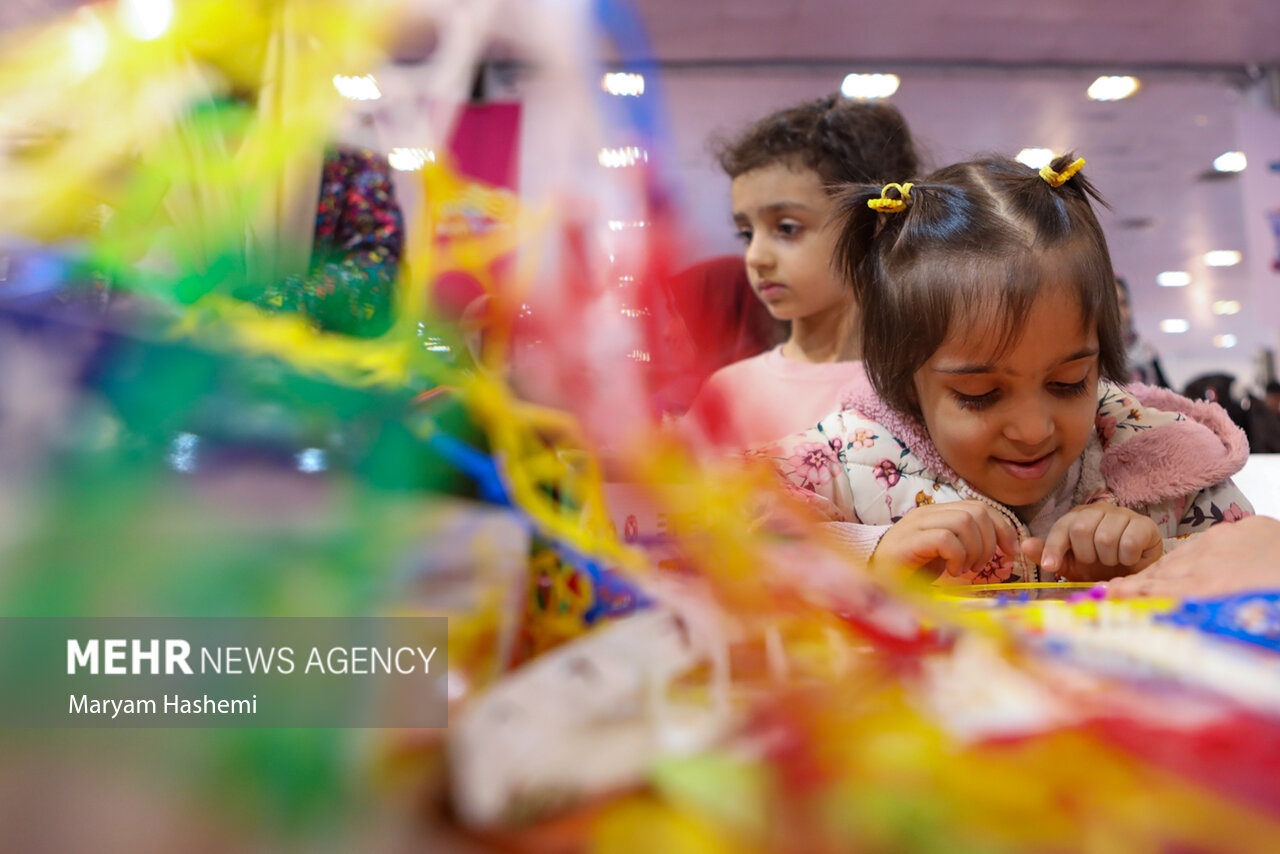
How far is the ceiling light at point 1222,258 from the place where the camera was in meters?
5.21

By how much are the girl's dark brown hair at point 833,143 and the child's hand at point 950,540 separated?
22.0 inches

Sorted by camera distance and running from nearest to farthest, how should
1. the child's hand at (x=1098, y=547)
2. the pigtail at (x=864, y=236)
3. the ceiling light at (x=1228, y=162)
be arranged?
the child's hand at (x=1098, y=547) < the pigtail at (x=864, y=236) < the ceiling light at (x=1228, y=162)

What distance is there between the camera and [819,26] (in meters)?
2.70

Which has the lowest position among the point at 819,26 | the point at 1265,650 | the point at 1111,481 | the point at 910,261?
the point at 1265,650

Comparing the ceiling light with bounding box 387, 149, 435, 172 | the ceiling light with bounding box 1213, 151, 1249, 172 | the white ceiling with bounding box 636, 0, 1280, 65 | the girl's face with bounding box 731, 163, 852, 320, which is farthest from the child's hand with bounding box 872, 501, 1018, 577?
the ceiling light with bounding box 1213, 151, 1249, 172

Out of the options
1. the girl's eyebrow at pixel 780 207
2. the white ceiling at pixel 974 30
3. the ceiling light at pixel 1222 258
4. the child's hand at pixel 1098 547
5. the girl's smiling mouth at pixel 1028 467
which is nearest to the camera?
the child's hand at pixel 1098 547

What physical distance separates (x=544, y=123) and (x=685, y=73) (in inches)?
113

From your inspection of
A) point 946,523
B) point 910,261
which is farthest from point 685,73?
point 946,523

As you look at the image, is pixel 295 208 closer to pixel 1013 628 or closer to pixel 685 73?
pixel 1013 628

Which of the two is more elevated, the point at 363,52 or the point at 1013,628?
the point at 363,52

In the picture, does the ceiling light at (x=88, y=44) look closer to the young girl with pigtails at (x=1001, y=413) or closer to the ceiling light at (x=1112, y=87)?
the young girl with pigtails at (x=1001, y=413)

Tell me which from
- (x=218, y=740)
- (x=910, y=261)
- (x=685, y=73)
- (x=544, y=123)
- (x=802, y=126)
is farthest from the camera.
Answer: (x=685, y=73)

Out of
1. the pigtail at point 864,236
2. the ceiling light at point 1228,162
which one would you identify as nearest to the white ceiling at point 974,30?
the ceiling light at point 1228,162

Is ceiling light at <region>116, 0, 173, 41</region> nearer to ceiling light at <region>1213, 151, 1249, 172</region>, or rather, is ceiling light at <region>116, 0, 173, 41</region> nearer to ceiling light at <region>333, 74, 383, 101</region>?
ceiling light at <region>333, 74, 383, 101</region>
